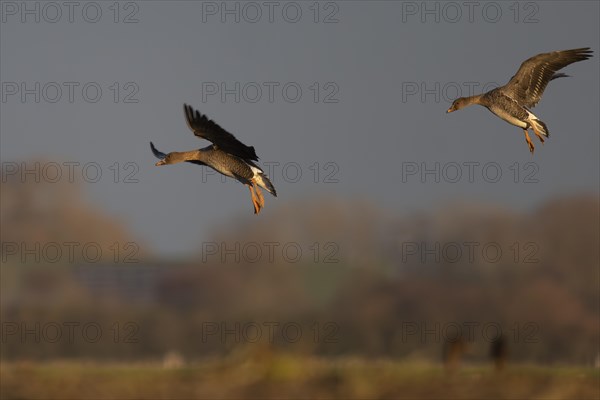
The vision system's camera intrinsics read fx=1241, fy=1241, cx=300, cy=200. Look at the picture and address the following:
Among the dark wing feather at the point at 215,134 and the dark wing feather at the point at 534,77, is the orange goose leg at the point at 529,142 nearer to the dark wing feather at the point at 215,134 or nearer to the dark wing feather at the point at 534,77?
the dark wing feather at the point at 534,77

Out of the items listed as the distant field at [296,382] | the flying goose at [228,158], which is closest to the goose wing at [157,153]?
the flying goose at [228,158]

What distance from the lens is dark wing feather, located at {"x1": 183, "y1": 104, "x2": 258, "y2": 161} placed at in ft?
48.4

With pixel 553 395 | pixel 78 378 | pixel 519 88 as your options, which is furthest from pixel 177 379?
pixel 519 88

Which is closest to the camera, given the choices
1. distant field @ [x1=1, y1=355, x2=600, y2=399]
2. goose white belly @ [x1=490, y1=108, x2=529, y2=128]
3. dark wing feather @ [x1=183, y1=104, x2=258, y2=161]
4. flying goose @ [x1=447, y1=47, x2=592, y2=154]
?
distant field @ [x1=1, y1=355, x2=600, y2=399]

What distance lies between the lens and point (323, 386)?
1366cm

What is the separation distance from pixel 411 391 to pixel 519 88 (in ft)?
15.8

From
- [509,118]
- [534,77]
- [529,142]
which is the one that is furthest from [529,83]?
[529,142]

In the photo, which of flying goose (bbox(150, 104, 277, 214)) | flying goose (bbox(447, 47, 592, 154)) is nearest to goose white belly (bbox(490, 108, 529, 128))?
flying goose (bbox(447, 47, 592, 154))

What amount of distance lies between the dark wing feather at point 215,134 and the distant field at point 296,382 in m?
2.58

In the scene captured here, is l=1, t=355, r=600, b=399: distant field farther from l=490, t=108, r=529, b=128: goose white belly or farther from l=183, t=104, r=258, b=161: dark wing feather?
l=490, t=108, r=529, b=128: goose white belly

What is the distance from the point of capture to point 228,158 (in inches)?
621

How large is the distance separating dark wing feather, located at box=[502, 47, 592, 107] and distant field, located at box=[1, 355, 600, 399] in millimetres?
3717

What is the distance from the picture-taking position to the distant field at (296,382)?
1354cm

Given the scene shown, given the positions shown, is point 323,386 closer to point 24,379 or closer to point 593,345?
point 24,379
